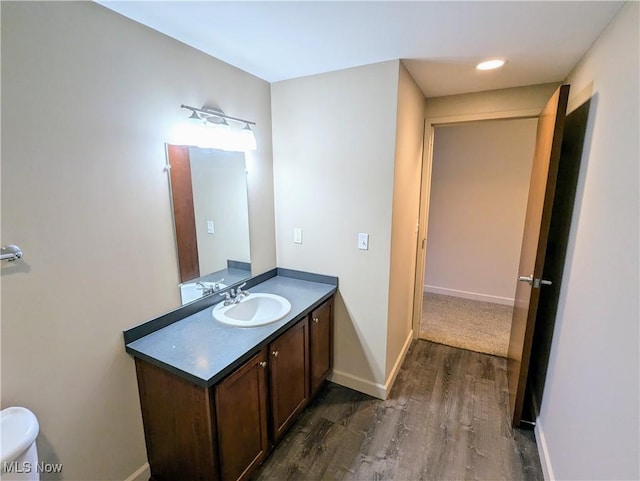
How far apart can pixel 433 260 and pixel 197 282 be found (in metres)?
3.38

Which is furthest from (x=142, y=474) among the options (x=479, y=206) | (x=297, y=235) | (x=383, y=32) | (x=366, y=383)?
(x=479, y=206)

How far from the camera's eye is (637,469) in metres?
0.87

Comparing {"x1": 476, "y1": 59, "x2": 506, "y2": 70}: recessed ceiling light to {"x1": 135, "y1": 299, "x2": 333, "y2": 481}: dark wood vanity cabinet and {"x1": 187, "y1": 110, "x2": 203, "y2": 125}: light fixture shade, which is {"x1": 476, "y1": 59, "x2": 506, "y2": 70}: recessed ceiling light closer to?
{"x1": 187, "y1": 110, "x2": 203, "y2": 125}: light fixture shade

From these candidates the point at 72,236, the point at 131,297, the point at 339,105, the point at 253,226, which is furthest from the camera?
the point at 253,226

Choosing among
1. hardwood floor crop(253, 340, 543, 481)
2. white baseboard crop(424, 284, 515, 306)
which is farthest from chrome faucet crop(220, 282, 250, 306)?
white baseboard crop(424, 284, 515, 306)

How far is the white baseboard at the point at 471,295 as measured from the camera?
3902 mm

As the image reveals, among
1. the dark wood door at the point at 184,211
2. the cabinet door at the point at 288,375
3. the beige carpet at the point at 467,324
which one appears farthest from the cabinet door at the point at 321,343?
the beige carpet at the point at 467,324

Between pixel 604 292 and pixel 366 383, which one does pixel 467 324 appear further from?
pixel 604 292

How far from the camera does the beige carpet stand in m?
3.02

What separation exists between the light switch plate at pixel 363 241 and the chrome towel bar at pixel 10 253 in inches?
66.2

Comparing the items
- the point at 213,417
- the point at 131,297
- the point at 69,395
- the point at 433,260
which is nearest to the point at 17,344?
the point at 69,395

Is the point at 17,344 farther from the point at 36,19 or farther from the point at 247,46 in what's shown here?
the point at 247,46

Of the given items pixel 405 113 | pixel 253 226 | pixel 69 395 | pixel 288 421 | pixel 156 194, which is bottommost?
pixel 288 421

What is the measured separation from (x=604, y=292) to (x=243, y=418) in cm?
165
